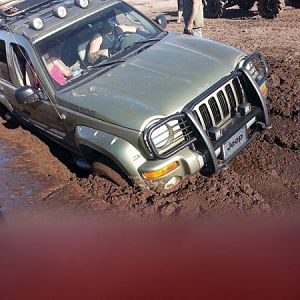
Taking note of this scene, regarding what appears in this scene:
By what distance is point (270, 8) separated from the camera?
12.8 meters

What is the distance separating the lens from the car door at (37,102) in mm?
5004

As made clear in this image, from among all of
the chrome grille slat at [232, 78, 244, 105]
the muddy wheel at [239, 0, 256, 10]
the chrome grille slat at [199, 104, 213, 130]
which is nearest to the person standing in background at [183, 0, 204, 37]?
the chrome grille slat at [232, 78, 244, 105]

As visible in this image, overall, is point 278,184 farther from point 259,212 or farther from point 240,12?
point 240,12

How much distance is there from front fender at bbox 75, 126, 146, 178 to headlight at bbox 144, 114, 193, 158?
20 cm

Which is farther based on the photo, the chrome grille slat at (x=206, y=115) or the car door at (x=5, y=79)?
the car door at (x=5, y=79)

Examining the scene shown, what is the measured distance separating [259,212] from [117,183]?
53.8 inches

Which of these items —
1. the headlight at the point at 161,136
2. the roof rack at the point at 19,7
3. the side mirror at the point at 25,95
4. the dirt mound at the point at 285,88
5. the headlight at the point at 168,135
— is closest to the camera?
the headlight at the point at 168,135

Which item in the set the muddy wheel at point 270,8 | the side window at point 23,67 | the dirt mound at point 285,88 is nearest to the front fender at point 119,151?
the side window at point 23,67

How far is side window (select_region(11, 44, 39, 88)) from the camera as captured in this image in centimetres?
525

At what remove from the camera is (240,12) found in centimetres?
1492

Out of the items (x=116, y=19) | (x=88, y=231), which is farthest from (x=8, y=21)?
(x=88, y=231)

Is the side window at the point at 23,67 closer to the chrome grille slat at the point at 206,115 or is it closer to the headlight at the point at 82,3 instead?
the headlight at the point at 82,3

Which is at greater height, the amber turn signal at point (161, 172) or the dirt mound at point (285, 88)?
the amber turn signal at point (161, 172)

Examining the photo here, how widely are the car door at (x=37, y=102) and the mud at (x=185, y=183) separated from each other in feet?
1.70
